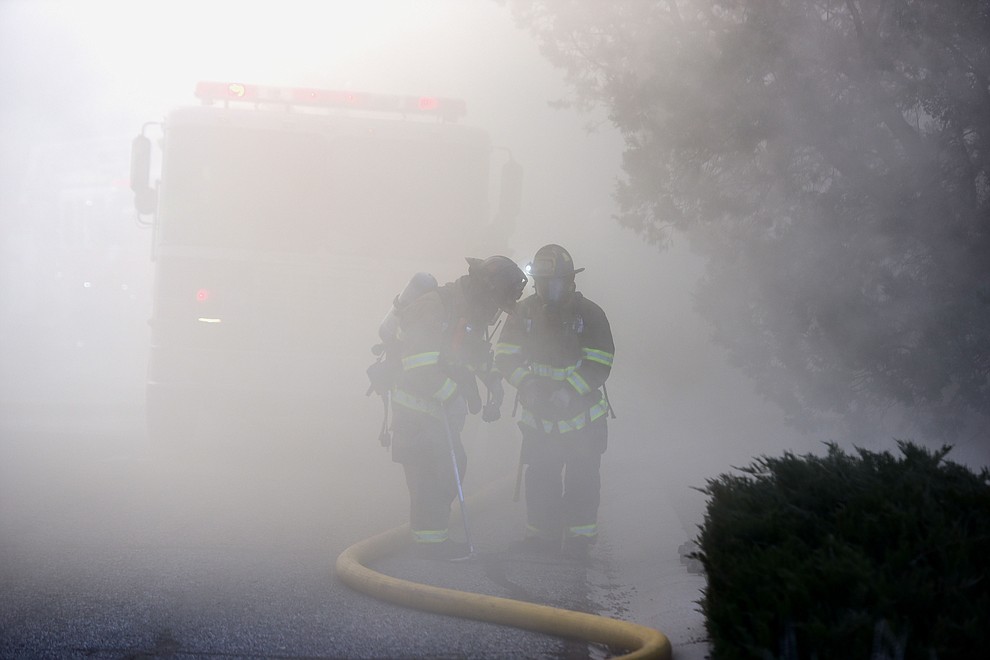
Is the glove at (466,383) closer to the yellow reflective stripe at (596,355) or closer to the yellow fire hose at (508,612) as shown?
the yellow reflective stripe at (596,355)

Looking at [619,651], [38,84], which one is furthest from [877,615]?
[38,84]

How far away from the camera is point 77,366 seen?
84.8 ft

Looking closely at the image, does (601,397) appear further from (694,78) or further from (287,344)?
(287,344)

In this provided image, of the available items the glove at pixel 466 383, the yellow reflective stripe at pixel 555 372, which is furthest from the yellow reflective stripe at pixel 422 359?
the yellow reflective stripe at pixel 555 372

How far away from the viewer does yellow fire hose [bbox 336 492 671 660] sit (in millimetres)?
4293

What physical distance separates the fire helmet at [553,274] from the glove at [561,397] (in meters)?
0.49

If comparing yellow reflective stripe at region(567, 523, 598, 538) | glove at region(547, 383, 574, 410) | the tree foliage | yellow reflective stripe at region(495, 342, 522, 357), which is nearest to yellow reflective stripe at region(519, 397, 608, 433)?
glove at region(547, 383, 574, 410)

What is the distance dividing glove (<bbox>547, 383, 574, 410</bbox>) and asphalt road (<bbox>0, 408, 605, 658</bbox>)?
34.9 inches

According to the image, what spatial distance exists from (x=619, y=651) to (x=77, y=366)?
76.5 ft

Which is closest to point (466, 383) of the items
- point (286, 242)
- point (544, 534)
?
point (544, 534)

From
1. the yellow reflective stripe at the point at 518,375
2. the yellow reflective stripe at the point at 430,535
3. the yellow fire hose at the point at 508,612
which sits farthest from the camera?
the yellow reflective stripe at the point at 518,375

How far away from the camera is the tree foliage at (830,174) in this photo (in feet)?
24.5

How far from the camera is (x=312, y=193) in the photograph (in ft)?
33.1

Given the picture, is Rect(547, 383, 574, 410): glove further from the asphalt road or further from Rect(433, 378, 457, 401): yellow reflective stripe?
the asphalt road
